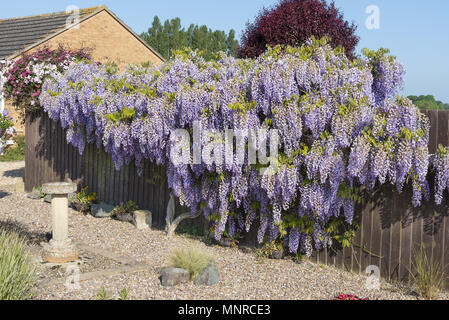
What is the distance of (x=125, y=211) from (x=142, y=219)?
0.65 m

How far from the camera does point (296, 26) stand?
40.2 ft

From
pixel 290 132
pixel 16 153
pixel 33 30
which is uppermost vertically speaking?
pixel 33 30

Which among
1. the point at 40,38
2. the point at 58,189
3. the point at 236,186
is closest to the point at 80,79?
the point at 58,189

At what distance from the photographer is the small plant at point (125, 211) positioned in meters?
8.96

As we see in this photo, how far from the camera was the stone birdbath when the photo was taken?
264 inches

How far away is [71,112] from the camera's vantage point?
31.7ft

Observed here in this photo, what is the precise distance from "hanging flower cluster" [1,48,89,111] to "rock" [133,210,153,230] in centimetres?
438

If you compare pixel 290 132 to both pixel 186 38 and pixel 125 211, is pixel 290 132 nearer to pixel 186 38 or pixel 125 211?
pixel 125 211

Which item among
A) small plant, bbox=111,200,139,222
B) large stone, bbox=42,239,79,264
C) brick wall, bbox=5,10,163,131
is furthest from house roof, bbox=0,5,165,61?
large stone, bbox=42,239,79,264

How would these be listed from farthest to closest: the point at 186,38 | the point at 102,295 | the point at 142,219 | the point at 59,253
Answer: the point at 186,38
the point at 142,219
the point at 59,253
the point at 102,295

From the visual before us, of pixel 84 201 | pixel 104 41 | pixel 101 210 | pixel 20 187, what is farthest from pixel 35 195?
pixel 104 41
